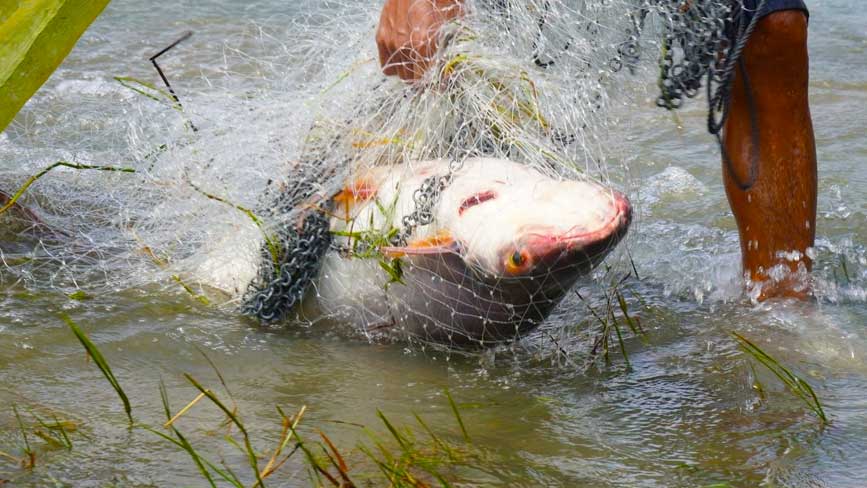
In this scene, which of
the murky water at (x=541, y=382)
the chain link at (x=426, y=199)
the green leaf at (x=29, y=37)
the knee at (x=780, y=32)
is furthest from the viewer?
the knee at (x=780, y=32)

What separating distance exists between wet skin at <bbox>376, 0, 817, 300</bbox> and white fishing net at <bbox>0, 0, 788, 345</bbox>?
0.33 m

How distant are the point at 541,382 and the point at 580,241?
0.73 m

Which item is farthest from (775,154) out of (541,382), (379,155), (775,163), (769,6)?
(379,155)

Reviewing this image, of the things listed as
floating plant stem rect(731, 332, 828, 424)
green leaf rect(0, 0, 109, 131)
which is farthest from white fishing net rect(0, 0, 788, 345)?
green leaf rect(0, 0, 109, 131)

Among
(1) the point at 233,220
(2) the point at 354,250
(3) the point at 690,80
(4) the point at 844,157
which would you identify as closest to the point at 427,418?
(2) the point at 354,250

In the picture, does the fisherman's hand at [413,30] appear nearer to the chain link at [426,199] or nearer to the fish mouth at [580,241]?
the chain link at [426,199]

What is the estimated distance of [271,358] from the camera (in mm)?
3477

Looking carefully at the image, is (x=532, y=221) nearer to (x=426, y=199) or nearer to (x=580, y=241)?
(x=580, y=241)

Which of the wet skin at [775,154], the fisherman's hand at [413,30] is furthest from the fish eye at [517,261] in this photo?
the wet skin at [775,154]

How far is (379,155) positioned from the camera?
345 cm

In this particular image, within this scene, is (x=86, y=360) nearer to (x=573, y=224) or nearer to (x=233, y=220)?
(x=233, y=220)

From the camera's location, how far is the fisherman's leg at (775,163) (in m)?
3.89

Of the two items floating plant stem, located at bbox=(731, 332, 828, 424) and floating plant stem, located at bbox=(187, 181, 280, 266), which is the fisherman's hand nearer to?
floating plant stem, located at bbox=(187, 181, 280, 266)

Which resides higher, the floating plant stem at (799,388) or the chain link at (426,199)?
the chain link at (426,199)
